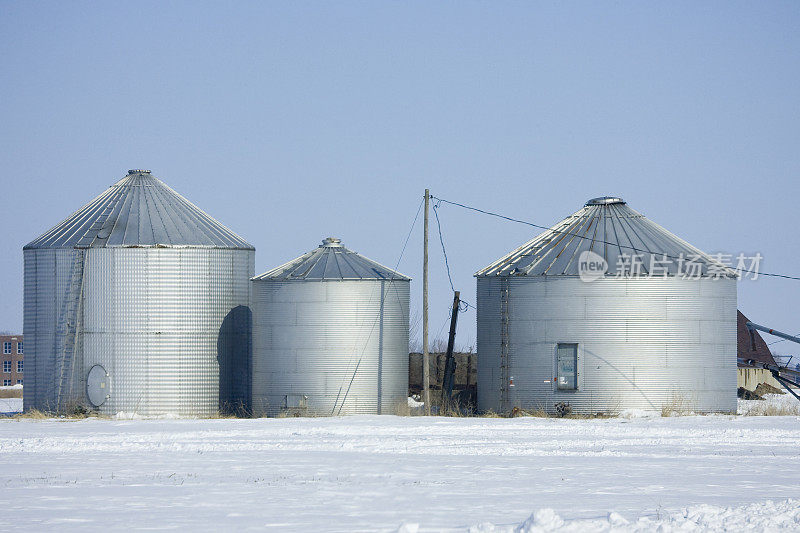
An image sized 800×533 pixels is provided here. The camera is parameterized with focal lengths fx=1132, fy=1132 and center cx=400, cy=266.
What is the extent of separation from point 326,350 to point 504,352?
22.1 ft

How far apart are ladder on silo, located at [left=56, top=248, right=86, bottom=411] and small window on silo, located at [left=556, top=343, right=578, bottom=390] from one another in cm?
1861

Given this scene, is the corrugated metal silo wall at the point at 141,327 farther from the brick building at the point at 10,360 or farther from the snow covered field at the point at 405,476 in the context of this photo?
the brick building at the point at 10,360

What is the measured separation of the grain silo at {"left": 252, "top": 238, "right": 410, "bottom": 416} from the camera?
43.0 metres

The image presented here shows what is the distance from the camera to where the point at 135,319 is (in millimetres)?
43875

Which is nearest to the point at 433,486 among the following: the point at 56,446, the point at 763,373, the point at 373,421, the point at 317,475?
the point at 317,475

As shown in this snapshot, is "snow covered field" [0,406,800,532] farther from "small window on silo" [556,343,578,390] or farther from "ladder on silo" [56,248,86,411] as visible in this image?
"ladder on silo" [56,248,86,411]

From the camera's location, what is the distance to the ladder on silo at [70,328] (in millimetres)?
44188

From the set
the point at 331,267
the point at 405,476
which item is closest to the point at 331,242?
the point at 331,267

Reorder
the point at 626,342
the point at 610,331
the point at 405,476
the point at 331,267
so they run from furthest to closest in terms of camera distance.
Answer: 1. the point at 331,267
2. the point at 610,331
3. the point at 626,342
4. the point at 405,476

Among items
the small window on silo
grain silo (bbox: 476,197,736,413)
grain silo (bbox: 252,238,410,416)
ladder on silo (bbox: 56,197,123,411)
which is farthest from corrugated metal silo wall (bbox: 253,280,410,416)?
ladder on silo (bbox: 56,197,123,411)

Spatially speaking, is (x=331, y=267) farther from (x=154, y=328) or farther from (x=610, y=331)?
(x=610, y=331)

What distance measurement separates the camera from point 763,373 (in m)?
76.9

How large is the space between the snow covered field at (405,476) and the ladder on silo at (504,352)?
409cm

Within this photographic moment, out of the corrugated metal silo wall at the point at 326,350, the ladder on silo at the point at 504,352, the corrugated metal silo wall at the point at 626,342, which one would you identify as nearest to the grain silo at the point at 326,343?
the corrugated metal silo wall at the point at 326,350
